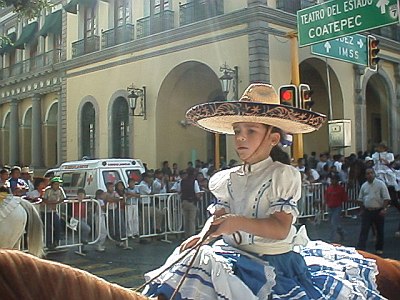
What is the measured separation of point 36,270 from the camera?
178 cm

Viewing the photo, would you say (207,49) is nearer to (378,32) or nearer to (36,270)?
(378,32)

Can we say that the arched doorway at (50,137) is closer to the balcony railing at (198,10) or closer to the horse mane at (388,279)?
the balcony railing at (198,10)

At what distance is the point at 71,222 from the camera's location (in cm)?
1041

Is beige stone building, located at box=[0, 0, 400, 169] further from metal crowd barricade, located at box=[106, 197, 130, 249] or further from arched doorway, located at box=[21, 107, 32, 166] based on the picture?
metal crowd barricade, located at box=[106, 197, 130, 249]

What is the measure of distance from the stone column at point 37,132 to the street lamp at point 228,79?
47.0ft

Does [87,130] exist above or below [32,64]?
below

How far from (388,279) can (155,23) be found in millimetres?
19670

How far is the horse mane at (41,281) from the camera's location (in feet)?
5.48

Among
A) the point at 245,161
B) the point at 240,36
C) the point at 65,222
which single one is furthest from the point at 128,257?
the point at 240,36

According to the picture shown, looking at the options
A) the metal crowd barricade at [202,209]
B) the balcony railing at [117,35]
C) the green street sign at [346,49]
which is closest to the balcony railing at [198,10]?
the balcony railing at [117,35]

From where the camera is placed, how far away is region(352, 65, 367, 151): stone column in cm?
2159

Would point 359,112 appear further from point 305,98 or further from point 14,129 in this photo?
point 14,129

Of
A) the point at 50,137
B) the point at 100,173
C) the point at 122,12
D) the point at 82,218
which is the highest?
the point at 122,12

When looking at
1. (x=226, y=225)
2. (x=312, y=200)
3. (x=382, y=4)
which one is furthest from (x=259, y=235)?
(x=312, y=200)
